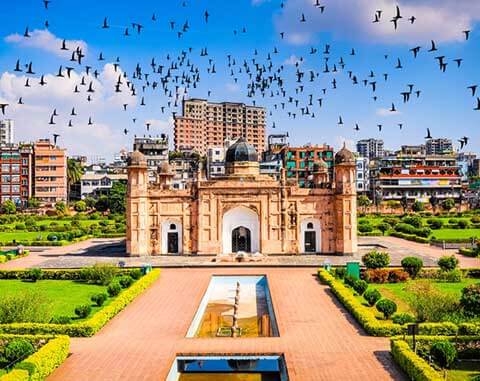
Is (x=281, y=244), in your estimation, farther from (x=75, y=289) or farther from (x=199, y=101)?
(x=199, y=101)

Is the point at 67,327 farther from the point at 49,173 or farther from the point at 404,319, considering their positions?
the point at 49,173

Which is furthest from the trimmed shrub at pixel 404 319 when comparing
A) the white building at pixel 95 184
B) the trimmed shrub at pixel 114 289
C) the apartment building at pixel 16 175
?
the white building at pixel 95 184

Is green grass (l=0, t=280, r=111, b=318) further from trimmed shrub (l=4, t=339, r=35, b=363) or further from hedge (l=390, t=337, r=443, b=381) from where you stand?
hedge (l=390, t=337, r=443, b=381)

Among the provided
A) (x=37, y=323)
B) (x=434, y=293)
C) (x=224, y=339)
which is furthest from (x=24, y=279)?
(x=434, y=293)

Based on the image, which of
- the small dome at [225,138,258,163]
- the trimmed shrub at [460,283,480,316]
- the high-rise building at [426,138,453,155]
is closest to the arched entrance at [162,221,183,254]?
the small dome at [225,138,258,163]

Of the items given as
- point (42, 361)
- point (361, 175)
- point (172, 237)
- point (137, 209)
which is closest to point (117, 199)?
point (361, 175)

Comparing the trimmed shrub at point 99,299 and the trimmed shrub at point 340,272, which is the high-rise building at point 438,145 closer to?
the trimmed shrub at point 340,272
